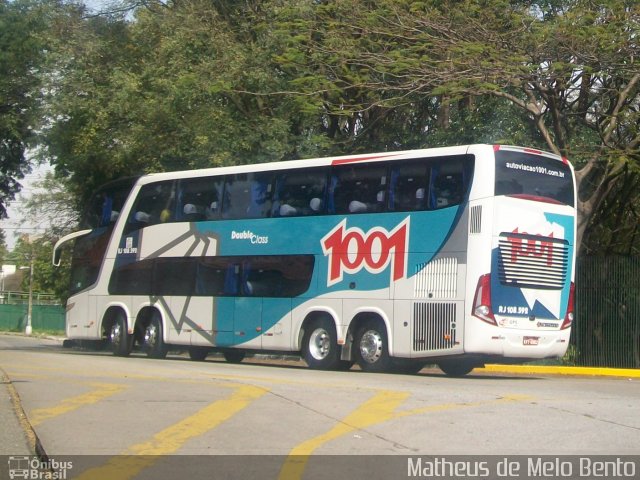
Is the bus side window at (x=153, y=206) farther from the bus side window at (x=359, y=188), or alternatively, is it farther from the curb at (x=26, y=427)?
the curb at (x=26, y=427)

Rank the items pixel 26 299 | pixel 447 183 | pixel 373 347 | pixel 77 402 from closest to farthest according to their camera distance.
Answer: pixel 77 402 → pixel 447 183 → pixel 373 347 → pixel 26 299

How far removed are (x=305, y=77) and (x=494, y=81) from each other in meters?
4.51

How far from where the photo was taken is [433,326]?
669 inches

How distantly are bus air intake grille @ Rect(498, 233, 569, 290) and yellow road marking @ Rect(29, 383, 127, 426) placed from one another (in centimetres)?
728

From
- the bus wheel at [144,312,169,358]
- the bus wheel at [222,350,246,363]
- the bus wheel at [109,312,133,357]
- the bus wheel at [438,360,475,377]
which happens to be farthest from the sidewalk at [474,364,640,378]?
the bus wheel at [109,312,133,357]

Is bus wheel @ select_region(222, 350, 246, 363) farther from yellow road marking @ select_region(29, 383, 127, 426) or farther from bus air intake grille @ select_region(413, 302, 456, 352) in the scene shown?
yellow road marking @ select_region(29, 383, 127, 426)

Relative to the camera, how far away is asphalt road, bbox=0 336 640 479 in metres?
7.90

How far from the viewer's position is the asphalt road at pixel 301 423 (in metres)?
7.90

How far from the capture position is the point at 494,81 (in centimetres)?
2064

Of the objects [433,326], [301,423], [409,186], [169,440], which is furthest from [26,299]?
[169,440]

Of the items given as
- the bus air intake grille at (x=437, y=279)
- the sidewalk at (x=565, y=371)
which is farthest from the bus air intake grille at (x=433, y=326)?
the sidewalk at (x=565, y=371)

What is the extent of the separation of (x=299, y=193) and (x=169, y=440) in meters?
11.0

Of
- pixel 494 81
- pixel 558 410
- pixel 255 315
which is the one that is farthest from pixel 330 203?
pixel 558 410

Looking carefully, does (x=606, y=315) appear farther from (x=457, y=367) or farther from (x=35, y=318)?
(x=35, y=318)
